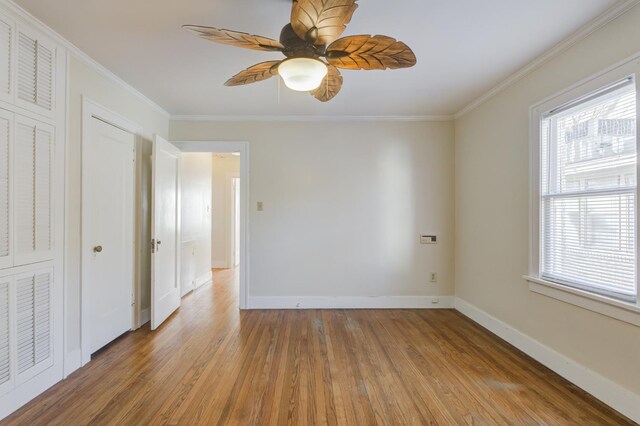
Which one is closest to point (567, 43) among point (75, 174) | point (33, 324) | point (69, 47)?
point (69, 47)

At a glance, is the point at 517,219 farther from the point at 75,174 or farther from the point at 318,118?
the point at 75,174

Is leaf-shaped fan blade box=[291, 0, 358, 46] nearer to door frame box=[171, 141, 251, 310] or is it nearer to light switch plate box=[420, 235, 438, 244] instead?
door frame box=[171, 141, 251, 310]

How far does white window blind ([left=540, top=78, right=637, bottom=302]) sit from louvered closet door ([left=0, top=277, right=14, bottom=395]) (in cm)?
373

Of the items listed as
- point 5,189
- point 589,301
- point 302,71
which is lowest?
point 589,301

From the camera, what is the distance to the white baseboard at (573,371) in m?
1.72

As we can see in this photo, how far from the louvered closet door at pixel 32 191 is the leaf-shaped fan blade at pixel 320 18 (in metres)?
1.85

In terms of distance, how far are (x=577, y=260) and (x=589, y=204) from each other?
42 cm

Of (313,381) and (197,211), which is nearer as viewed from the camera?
(313,381)

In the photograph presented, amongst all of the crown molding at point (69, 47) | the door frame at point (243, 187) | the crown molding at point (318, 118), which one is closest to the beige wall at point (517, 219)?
the crown molding at point (318, 118)

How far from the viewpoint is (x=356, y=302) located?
3682mm

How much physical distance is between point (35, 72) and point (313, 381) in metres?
2.82

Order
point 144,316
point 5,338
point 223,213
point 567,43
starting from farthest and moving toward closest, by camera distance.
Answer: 1. point 223,213
2. point 144,316
3. point 567,43
4. point 5,338

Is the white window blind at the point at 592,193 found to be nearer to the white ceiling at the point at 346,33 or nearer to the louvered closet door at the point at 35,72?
the white ceiling at the point at 346,33

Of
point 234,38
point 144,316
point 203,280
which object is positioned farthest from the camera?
point 203,280
